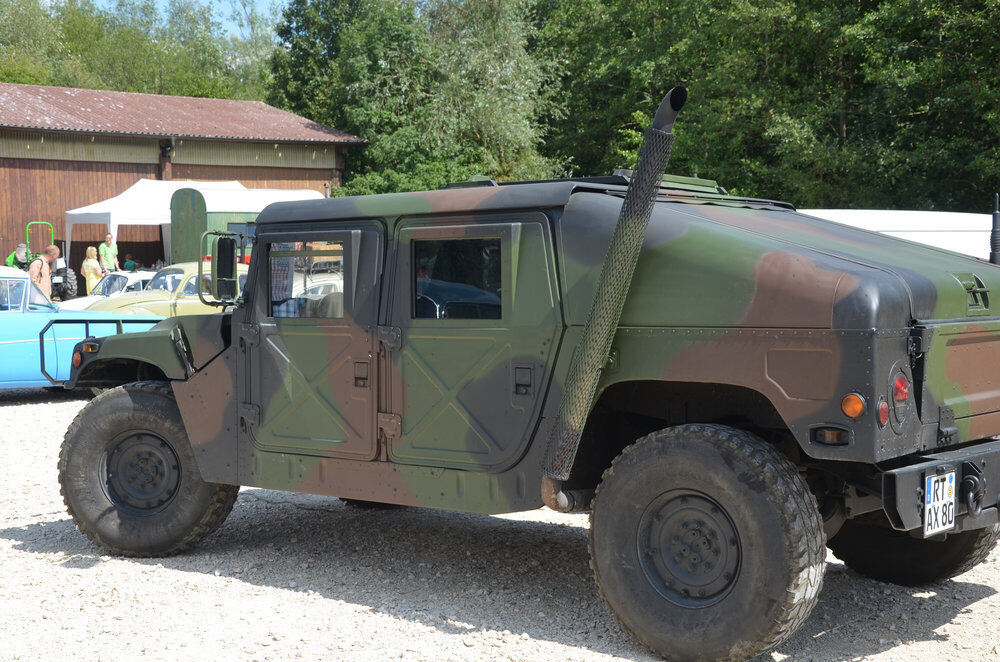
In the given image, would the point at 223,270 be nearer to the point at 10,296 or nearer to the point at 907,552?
the point at 907,552

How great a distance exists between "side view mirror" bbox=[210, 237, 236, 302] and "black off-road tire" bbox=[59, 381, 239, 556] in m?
0.83

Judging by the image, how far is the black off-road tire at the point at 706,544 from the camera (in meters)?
4.23

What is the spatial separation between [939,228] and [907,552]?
8196mm

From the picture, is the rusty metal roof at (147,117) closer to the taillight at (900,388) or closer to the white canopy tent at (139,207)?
the white canopy tent at (139,207)

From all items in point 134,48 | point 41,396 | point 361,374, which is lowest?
point 41,396

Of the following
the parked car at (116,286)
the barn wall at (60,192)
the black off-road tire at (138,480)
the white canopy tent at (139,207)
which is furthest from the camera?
the barn wall at (60,192)

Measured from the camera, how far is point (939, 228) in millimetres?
12859

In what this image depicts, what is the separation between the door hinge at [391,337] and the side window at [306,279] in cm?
29

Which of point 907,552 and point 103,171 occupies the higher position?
point 103,171

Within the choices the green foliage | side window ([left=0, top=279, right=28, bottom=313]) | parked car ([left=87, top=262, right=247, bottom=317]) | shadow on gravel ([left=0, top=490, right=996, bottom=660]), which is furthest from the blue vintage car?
the green foliage

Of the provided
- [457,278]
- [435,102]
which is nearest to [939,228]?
[457,278]

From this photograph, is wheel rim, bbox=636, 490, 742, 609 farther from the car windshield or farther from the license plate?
the car windshield

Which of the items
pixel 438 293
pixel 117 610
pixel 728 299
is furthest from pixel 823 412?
pixel 117 610

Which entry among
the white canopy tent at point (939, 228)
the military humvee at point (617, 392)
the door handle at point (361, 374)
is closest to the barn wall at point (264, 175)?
the white canopy tent at point (939, 228)
